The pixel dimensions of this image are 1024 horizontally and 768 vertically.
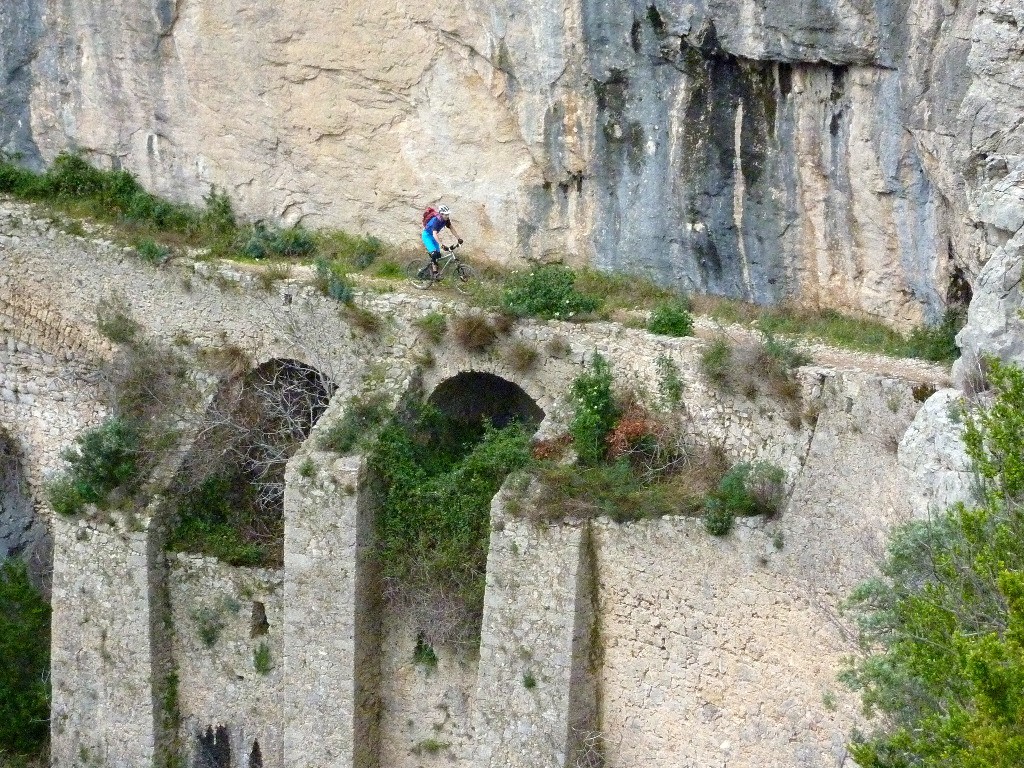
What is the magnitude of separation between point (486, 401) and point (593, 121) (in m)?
3.31

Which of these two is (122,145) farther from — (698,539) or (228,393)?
(698,539)

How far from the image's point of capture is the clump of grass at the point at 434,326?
17609 millimetres

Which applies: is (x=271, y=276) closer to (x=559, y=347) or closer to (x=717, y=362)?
(x=559, y=347)

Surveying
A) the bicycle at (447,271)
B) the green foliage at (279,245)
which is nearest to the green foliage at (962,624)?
the bicycle at (447,271)

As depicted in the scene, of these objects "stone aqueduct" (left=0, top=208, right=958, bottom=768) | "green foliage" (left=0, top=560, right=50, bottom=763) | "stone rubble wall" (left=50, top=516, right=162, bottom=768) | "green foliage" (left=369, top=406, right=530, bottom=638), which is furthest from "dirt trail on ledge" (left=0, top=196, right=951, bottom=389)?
"green foliage" (left=0, top=560, right=50, bottom=763)

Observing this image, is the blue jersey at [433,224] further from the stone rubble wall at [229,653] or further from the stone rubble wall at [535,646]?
the stone rubble wall at [229,653]

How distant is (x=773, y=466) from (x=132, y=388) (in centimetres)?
759

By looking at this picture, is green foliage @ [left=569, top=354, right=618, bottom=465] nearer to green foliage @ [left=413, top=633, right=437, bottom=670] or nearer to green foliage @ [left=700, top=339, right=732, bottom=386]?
green foliage @ [left=700, top=339, right=732, bottom=386]

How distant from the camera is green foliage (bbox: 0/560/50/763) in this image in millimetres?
19438

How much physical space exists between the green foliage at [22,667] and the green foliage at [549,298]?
6940mm

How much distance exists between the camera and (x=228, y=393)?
18844 millimetres

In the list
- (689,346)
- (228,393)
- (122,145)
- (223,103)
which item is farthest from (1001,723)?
(122,145)

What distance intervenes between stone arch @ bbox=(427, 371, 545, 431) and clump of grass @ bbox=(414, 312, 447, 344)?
1.71 ft

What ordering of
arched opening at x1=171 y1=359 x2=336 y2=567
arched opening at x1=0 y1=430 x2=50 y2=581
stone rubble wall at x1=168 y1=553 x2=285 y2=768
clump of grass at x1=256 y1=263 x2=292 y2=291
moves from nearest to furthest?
stone rubble wall at x1=168 y1=553 x2=285 y2=768 < arched opening at x1=171 y1=359 x2=336 y2=567 < clump of grass at x1=256 y1=263 x2=292 y2=291 < arched opening at x1=0 y1=430 x2=50 y2=581
